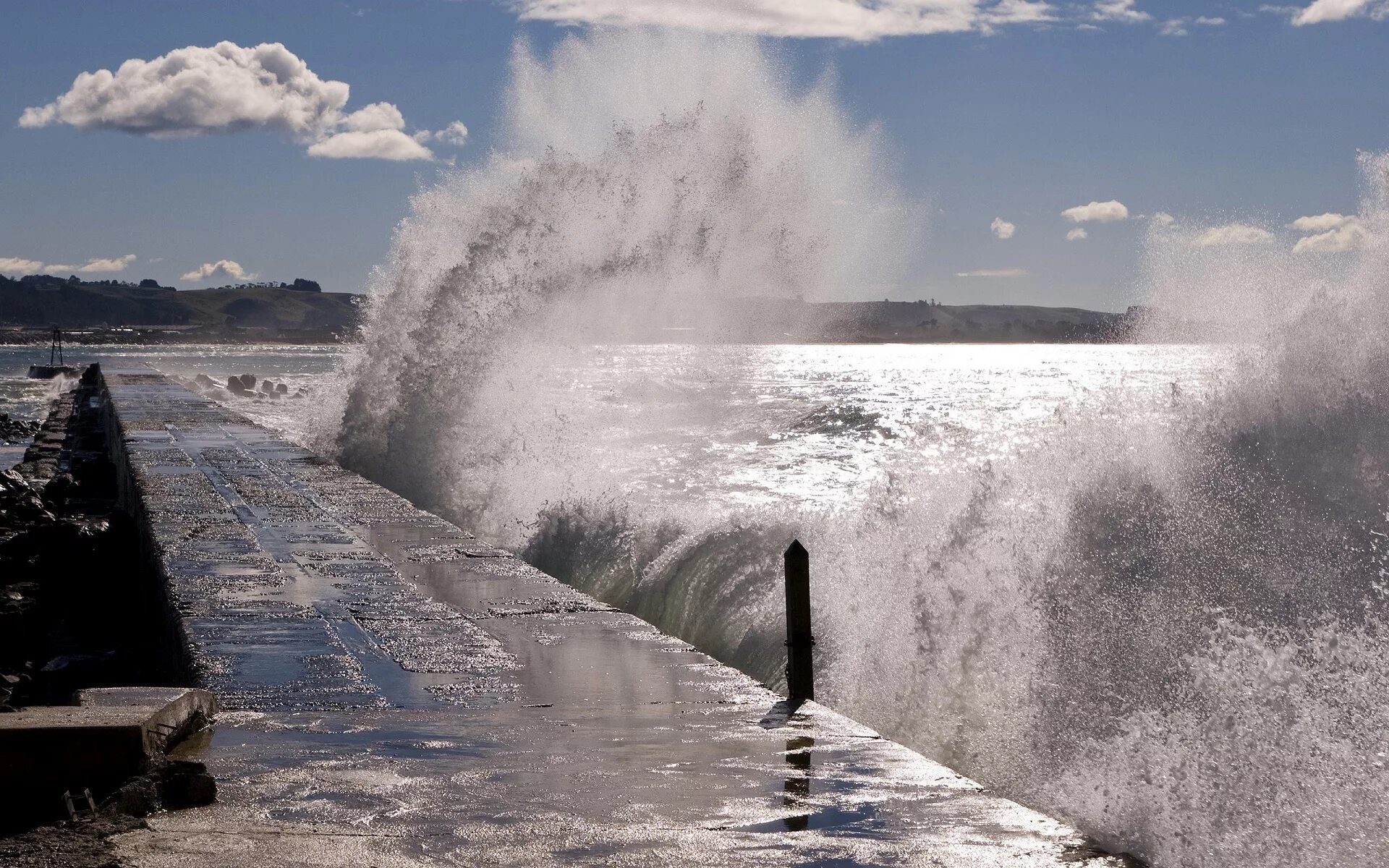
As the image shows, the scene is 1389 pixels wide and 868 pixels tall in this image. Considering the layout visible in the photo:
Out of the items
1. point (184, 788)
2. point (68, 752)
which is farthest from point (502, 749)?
point (68, 752)

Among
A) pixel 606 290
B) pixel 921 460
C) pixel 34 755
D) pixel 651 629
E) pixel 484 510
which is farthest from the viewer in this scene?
pixel 921 460

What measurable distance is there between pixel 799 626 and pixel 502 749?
5.50 feet

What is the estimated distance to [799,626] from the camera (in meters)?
6.06

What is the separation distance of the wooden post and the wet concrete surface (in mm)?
180

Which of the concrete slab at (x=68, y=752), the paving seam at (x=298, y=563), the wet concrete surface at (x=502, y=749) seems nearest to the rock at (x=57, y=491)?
the paving seam at (x=298, y=563)

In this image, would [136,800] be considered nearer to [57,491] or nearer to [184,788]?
[184,788]

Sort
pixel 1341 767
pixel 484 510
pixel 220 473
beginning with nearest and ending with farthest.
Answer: pixel 1341 767 → pixel 220 473 → pixel 484 510

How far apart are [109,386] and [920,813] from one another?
31701 millimetres

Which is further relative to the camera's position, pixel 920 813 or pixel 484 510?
pixel 484 510

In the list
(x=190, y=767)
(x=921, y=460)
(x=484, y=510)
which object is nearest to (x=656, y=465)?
(x=921, y=460)

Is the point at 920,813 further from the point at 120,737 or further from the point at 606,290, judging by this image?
the point at 606,290

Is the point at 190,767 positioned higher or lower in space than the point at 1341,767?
higher

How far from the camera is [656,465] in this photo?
2445 cm

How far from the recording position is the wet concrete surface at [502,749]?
387cm
